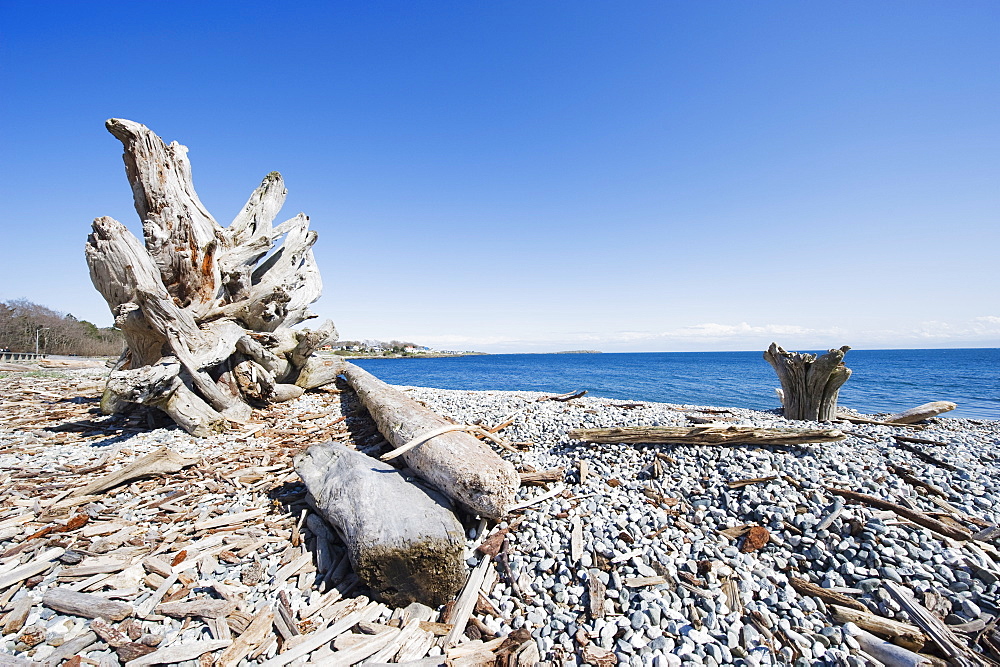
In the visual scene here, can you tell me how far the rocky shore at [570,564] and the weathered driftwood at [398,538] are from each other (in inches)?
7.1

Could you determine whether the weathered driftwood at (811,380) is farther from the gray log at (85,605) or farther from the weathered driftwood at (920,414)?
the gray log at (85,605)

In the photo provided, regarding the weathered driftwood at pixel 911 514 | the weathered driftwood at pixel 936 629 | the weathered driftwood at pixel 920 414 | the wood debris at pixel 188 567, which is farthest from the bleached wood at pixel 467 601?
the weathered driftwood at pixel 920 414

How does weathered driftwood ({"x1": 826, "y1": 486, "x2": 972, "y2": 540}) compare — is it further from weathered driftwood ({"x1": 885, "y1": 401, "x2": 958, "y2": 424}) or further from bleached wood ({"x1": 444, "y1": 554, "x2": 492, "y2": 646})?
weathered driftwood ({"x1": 885, "y1": 401, "x2": 958, "y2": 424})

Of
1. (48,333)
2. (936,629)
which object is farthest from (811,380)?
(48,333)

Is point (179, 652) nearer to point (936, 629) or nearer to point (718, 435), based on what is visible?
point (936, 629)

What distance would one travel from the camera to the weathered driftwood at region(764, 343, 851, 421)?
26.2 ft

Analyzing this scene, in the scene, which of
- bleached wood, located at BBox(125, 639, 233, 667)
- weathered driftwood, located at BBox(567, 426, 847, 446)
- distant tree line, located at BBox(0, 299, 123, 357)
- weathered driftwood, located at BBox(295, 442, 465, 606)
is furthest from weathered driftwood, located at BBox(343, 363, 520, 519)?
distant tree line, located at BBox(0, 299, 123, 357)

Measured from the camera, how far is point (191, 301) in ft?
24.0

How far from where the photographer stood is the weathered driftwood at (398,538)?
2.79 metres

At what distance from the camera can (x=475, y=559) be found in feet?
10.8

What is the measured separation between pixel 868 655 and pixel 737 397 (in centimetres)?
2320

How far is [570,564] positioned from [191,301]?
26.7 feet

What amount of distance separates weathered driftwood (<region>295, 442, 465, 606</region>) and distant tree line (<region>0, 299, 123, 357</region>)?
38.0 metres

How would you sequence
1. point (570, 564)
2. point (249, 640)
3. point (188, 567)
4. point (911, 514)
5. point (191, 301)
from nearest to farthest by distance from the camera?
point (249, 640) < point (188, 567) < point (570, 564) < point (911, 514) < point (191, 301)
